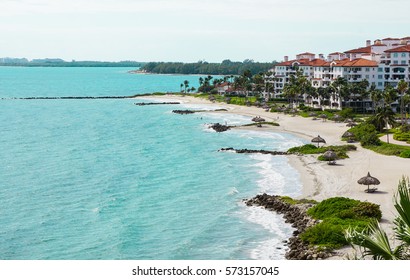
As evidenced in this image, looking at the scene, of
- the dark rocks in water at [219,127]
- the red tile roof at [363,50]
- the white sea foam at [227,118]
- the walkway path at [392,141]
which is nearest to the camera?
the walkway path at [392,141]

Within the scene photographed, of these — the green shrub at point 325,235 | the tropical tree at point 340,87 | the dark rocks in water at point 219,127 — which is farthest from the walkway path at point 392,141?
the green shrub at point 325,235

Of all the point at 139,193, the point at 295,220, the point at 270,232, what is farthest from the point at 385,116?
the point at 270,232

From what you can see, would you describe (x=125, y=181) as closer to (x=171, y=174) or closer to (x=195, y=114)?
(x=171, y=174)

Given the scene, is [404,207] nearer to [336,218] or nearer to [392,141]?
[336,218]

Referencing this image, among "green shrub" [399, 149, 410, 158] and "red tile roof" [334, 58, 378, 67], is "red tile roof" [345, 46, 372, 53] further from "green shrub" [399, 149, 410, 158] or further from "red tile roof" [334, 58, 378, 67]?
"green shrub" [399, 149, 410, 158]

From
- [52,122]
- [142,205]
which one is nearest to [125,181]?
[142,205]

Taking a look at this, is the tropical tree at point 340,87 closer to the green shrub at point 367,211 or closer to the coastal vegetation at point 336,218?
the coastal vegetation at point 336,218
